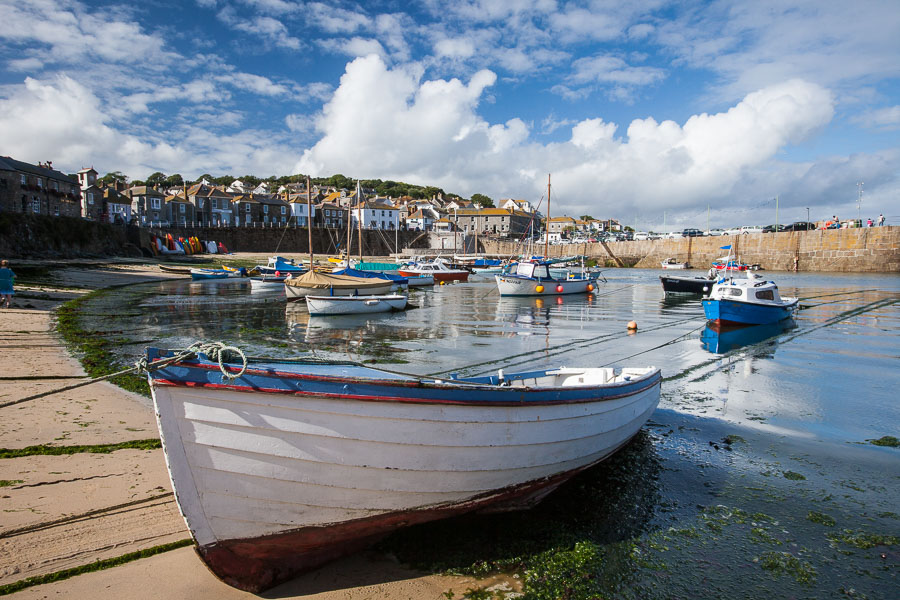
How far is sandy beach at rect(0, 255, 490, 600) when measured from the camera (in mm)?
4238

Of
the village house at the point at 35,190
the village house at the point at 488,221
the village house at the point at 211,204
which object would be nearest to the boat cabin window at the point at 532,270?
the village house at the point at 35,190

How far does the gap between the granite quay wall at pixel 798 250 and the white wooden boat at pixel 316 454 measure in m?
71.6

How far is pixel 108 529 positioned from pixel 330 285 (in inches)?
835

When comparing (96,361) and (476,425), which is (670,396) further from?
(96,361)

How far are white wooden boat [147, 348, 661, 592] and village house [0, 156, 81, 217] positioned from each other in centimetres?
5604

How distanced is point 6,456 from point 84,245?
5284 cm

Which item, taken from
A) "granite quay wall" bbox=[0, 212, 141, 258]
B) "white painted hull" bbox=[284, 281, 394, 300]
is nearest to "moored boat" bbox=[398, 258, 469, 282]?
"white painted hull" bbox=[284, 281, 394, 300]

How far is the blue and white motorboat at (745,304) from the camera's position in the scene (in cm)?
1964

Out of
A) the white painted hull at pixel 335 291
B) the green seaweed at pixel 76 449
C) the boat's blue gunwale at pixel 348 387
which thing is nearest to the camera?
the boat's blue gunwale at pixel 348 387

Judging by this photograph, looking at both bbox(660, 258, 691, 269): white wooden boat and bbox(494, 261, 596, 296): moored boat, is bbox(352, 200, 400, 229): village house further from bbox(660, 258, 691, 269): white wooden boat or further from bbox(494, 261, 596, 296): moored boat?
bbox(494, 261, 596, 296): moored boat

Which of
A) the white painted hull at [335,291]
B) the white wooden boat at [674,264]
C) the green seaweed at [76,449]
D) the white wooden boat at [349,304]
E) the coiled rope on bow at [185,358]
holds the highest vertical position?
the white wooden boat at [674,264]

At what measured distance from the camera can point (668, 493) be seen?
20.7ft

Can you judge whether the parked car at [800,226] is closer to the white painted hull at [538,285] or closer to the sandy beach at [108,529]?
the white painted hull at [538,285]

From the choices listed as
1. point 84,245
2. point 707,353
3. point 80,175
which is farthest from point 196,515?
point 80,175
